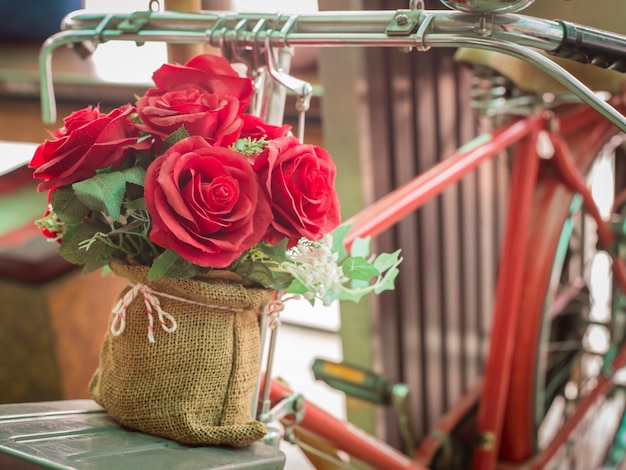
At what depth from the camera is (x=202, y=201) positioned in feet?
1.79

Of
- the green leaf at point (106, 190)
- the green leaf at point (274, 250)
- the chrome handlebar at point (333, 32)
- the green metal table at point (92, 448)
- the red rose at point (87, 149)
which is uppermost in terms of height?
the chrome handlebar at point (333, 32)

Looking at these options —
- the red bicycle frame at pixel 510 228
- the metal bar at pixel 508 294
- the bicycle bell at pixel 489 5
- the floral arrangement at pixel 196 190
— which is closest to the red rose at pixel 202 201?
the floral arrangement at pixel 196 190

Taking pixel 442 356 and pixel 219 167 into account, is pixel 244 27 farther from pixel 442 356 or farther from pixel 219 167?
pixel 442 356

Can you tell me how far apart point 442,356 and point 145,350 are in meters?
1.31

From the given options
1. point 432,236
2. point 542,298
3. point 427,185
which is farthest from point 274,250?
point 432,236

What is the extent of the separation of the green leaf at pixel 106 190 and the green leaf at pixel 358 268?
7.5 inches

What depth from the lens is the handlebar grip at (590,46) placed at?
0.62 meters

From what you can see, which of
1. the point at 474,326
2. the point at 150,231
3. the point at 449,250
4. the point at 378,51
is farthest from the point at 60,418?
the point at 474,326

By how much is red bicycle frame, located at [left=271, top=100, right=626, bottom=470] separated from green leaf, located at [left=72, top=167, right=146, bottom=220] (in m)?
0.43

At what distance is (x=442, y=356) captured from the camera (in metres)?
1.82

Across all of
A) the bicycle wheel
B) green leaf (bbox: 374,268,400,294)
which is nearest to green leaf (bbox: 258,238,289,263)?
green leaf (bbox: 374,268,400,294)

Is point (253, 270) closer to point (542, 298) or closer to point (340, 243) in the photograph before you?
point (340, 243)

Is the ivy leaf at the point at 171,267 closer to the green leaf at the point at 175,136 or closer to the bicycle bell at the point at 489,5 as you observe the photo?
the green leaf at the point at 175,136

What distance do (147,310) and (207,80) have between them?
21cm
